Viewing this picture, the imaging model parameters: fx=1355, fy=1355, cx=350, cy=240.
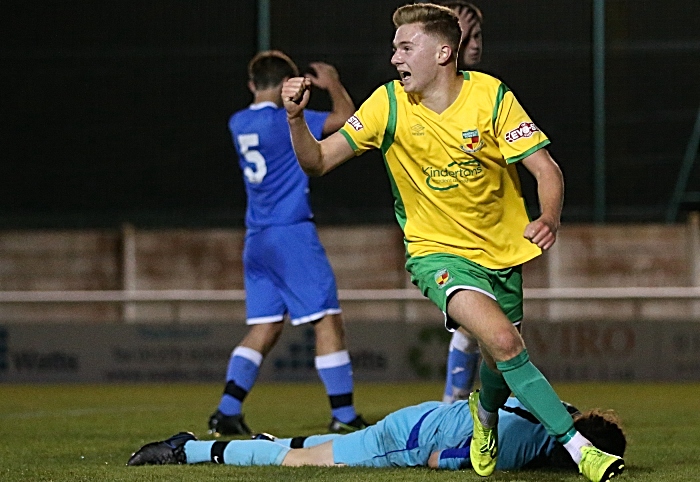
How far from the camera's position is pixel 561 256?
14.4 metres

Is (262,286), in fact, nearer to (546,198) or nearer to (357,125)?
(357,125)

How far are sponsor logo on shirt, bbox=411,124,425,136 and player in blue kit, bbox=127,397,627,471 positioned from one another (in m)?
1.08

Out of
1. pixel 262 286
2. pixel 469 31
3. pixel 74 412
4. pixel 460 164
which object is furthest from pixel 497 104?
pixel 74 412

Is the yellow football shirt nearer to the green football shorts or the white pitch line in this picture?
the green football shorts

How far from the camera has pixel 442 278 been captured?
4.97 meters

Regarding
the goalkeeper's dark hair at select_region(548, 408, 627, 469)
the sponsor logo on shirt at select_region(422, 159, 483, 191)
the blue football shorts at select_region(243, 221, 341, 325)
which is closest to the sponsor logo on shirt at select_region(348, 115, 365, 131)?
the sponsor logo on shirt at select_region(422, 159, 483, 191)

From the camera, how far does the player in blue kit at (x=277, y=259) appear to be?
7.61m

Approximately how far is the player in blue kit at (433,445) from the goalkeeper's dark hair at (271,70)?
2.82 m

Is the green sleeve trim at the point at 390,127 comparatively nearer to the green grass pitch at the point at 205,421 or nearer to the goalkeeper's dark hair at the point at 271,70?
the green grass pitch at the point at 205,421

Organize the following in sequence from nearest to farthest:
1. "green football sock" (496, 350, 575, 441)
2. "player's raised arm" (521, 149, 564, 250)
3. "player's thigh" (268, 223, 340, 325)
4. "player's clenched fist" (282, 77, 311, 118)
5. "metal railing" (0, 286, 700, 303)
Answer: "player's raised arm" (521, 149, 564, 250), "green football sock" (496, 350, 575, 441), "player's clenched fist" (282, 77, 311, 118), "player's thigh" (268, 223, 340, 325), "metal railing" (0, 286, 700, 303)

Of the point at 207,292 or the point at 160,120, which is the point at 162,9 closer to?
the point at 160,120

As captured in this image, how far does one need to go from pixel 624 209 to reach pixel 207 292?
459cm

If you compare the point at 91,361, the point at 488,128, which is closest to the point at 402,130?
the point at 488,128

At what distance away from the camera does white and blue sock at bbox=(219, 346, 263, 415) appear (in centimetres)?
753
